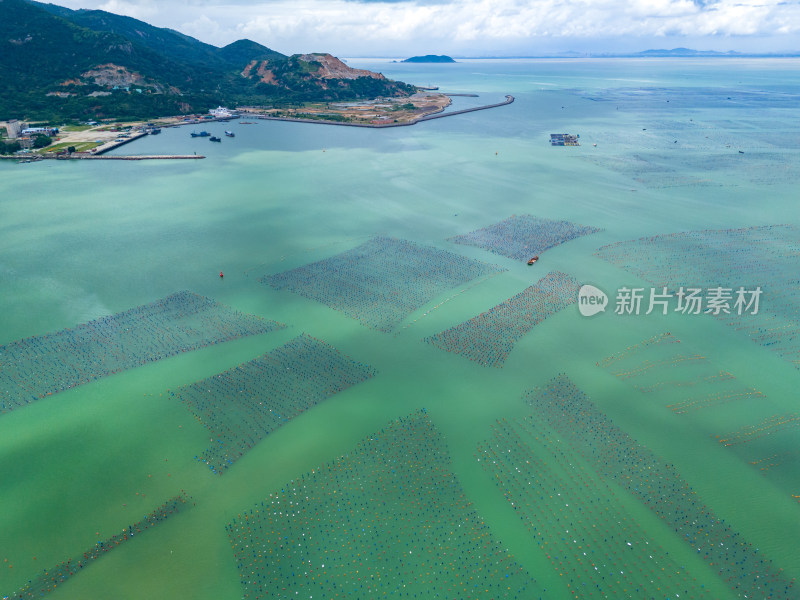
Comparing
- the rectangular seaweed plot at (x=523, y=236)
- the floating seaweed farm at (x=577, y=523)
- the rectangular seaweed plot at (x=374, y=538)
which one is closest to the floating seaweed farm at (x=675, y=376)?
the floating seaweed farm at (x=577, y=523)

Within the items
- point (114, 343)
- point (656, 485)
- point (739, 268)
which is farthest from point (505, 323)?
point (114, 343)

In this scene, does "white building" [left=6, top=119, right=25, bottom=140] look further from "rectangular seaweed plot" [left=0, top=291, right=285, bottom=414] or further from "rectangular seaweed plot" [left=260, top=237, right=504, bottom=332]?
"rectangular seaweed plot" [left=260, top=237, right=504, bottom=332]

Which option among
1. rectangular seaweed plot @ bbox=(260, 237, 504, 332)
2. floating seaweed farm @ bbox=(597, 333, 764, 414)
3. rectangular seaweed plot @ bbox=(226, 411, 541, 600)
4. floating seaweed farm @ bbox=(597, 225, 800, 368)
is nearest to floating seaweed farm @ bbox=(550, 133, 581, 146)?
floating seaweed farm @ bbox=(597, 225, 800, 368)

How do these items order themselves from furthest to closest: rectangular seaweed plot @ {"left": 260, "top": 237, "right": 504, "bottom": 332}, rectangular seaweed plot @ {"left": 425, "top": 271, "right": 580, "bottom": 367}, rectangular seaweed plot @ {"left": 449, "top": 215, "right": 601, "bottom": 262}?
rectangular seaweed plot @ {"left": 449, "top": 215, "right": 601, "bottom": 262} → rectangular seaweed plot @ {"left": 260, "top": 237, "right": 504, "bottom": 332} → rectangular seaweed plot @ {"left": 425, "top": 271, "right": 580, "bottom": 367}

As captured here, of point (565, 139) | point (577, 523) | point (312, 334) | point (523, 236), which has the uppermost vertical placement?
point (565, 139)

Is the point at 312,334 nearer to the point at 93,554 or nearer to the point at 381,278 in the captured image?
the point at 381,278

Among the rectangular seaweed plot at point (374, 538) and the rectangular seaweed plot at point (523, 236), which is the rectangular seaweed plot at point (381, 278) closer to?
the rectangular seaweed plot at point (523, 236)
